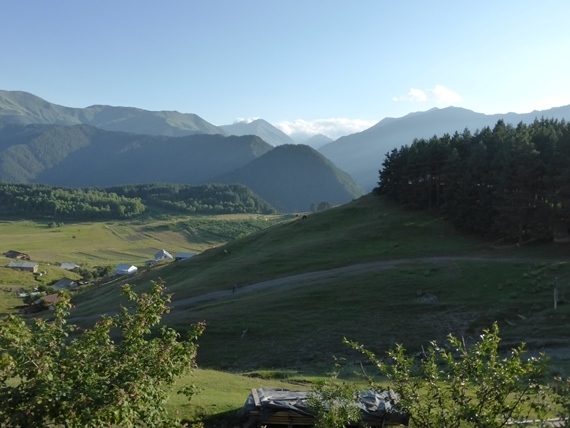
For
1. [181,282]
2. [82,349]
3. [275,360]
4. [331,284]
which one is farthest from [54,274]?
[82,349]

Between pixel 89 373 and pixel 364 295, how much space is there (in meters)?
34.9

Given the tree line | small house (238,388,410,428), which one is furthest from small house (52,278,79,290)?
small house (238,388,410,428)

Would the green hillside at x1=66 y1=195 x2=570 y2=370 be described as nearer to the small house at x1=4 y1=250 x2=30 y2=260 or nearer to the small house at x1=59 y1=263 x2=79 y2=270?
the small house at x1=59 y1=263 x2=79 y2=270

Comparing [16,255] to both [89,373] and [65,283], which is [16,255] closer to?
[65,283]

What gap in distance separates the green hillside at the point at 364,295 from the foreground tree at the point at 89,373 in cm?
2138

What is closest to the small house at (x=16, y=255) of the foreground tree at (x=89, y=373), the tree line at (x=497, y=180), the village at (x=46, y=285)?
the village at (x=46, y=285)

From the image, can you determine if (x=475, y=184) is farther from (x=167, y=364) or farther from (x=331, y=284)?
(x=167, y=364)

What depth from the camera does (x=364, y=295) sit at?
4303 centimetres

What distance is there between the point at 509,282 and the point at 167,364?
36.4m

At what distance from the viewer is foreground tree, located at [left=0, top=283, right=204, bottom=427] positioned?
9.30m

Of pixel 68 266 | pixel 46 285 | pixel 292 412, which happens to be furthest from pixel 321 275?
pixel 68 266

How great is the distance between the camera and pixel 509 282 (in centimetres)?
4116

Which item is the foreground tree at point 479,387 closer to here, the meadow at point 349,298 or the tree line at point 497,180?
the meadow at point 349,298

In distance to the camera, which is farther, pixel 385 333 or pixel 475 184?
pixel 475 184
